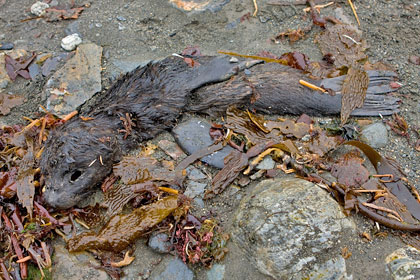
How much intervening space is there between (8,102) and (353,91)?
4807 mm

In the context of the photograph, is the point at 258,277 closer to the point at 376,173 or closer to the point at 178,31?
the point at 376,173

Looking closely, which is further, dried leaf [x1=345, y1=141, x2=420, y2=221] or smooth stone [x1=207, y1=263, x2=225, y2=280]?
dried leaf [x1=345, y1=141, x2=420, y2=221]

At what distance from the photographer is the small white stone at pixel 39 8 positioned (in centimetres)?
698

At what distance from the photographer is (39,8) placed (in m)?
6.99

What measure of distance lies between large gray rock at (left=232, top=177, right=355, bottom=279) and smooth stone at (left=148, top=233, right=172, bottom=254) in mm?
738

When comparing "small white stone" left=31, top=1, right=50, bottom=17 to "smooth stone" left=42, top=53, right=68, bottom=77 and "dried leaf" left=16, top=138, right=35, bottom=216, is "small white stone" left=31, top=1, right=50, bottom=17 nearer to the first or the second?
"smooth stone" left=42, top=53, right=68, bottom=77

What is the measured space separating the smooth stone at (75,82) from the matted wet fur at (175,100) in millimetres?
477

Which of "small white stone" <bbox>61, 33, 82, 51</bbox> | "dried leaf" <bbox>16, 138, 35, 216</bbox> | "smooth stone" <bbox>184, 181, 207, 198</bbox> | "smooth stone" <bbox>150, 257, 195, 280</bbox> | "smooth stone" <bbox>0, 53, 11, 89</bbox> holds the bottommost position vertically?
"smooth stone" <bbox>150, 257, 195, 280</bbox>

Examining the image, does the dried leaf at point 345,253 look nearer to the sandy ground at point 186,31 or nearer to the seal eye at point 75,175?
the sandy ground at point 186,31

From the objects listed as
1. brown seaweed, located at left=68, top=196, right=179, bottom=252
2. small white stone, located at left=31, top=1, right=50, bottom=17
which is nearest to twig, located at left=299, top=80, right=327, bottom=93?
brown seaweed, located at left=68, top=196, right=179, bottom=252

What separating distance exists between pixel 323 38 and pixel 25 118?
14.8 ft

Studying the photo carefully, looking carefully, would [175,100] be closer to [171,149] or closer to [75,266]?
[171,149]

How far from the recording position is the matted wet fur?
4.95m

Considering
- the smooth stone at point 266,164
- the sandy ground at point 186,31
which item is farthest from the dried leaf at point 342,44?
the smooth stone at point 266,164
